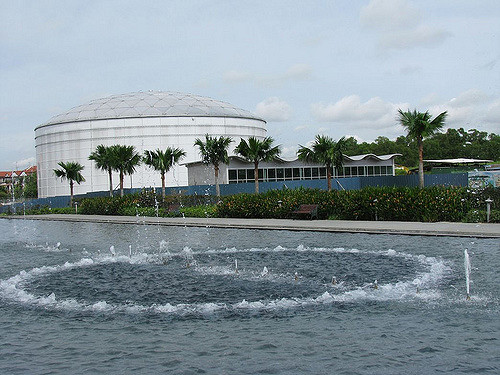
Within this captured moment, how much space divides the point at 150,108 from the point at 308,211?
61368mm

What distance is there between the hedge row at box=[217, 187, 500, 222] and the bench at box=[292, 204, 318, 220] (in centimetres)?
43

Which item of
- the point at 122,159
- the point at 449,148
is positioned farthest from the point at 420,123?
the point at 449,148

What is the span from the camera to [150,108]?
8706cm

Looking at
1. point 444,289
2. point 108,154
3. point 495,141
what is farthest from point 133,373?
point 495,141

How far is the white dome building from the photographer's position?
84688mm

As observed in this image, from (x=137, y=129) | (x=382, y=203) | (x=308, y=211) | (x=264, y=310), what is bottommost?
(x=264, y=310)

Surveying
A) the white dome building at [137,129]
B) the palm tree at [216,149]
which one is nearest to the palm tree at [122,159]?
the palm tree at [216,149]

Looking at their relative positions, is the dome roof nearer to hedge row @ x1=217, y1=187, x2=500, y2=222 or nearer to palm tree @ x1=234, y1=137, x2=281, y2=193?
palm tree @ x1=234, y1=137, x2=281, y2=193

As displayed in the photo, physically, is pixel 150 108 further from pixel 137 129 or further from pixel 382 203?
pixel 382 203

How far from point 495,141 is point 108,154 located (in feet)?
251

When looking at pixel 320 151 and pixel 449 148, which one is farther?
pixel 449 148

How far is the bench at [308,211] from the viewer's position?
3039 centimetres

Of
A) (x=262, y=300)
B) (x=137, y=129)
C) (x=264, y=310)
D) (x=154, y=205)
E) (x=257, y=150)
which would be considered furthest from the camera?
(x=137, y=129)

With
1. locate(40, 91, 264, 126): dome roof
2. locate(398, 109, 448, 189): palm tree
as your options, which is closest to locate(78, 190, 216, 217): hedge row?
locate(398, 109, 448, 189): palm tree
